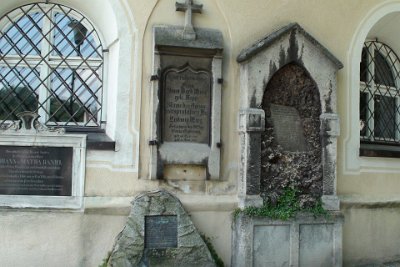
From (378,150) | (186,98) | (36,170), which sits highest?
(186,98)

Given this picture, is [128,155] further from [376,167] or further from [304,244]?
[376,167]

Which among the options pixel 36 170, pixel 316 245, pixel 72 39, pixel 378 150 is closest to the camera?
pixel 36 170

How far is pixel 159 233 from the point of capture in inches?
209

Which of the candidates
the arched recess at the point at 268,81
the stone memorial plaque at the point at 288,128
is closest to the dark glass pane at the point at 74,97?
the arched recess at the point at 268,81

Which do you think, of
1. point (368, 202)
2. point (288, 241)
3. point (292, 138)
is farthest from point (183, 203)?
point (368, 202)

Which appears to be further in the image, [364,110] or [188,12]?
[364,110]

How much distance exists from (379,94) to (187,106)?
12.4 ft

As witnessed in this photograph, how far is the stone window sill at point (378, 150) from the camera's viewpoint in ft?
21.6

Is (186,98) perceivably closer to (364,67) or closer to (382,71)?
(364,67)

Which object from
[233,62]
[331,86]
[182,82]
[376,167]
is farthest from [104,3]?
[376,167]

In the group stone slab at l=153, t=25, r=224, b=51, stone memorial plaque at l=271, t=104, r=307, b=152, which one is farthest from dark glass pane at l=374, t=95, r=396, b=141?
stone slab at l=153, t=25, r=224, b=51

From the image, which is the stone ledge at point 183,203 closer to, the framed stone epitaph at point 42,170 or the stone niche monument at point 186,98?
the framed stone epitaph at point 42,170

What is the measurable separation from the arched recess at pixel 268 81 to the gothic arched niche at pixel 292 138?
85mm

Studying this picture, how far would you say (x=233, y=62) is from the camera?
596cm
